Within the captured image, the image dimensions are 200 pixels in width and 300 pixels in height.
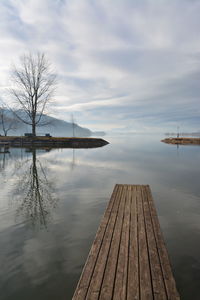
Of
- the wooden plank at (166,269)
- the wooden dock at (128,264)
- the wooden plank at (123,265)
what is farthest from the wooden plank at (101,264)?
the wooden plank at (166,269)

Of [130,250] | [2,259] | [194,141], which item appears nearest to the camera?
[130,250]

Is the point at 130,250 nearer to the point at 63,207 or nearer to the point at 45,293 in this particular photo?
the point at 45,293

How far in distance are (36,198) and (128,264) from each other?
Result: 30.0 ft

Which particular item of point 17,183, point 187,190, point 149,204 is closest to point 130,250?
point 149,204

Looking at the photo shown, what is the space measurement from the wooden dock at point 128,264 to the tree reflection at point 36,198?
158 inches

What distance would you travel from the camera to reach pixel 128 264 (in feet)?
14.2

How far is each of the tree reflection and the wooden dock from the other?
13.1ft

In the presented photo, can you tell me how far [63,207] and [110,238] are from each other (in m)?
5.20

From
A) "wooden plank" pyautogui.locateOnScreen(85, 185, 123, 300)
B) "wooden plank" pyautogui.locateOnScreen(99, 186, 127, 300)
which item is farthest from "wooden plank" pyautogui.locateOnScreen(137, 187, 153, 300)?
"wooden plank" pyautogui.locateOnScreen(85, 185, 123, 300)

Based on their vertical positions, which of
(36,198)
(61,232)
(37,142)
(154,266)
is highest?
(37,142)

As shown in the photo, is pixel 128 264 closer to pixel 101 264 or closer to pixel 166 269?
pixel 101 264

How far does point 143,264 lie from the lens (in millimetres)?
4340

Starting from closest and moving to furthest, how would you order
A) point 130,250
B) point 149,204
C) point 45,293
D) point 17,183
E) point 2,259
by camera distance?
1. point 45,293
2. point 130,250
3. point 2,259
4. point 149,204
5. point 17,183

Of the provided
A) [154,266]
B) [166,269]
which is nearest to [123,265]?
[154,266]
